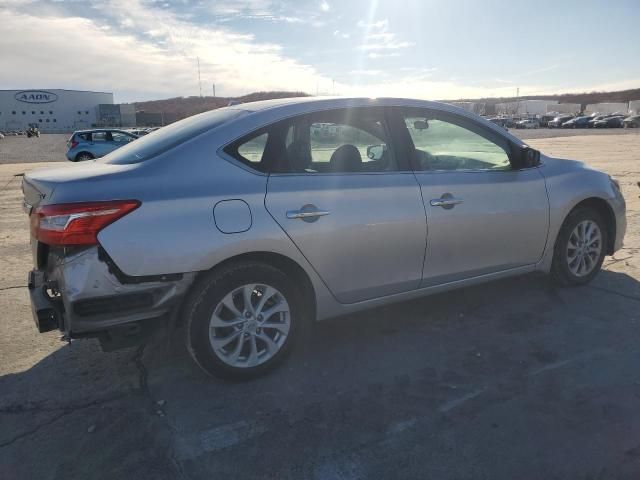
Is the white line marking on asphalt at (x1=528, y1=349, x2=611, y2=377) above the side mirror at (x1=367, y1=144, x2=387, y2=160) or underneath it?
underneath

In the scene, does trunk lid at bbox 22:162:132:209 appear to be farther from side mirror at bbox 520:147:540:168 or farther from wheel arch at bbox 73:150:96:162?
wheel arch at bbox 73:150:96:162

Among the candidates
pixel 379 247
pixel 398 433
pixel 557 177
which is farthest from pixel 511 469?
pixel 557 177

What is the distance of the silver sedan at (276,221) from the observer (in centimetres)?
271

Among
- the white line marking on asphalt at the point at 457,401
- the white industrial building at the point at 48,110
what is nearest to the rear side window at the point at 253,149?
the white line marking on asphalt at the point at 457,401

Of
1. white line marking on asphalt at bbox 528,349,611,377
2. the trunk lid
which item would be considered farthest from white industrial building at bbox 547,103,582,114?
the trunk lid

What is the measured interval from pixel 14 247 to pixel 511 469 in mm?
6346

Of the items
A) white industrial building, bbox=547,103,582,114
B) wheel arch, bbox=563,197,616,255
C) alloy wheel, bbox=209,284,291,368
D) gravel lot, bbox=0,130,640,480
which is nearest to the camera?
gravel lot, bbox=0,130,640,480

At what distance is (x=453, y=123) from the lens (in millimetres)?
3932

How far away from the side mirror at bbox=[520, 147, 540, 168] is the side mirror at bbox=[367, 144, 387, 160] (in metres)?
1.22

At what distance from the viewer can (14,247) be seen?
6477 millimetres

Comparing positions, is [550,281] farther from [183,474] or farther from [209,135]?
[183,474]

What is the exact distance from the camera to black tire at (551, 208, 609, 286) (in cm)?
441

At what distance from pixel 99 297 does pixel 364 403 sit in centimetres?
156

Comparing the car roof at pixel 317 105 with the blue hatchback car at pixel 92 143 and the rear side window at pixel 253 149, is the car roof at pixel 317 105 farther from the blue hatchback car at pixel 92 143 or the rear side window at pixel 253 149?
the blue hatchback car at pixel 92 143
